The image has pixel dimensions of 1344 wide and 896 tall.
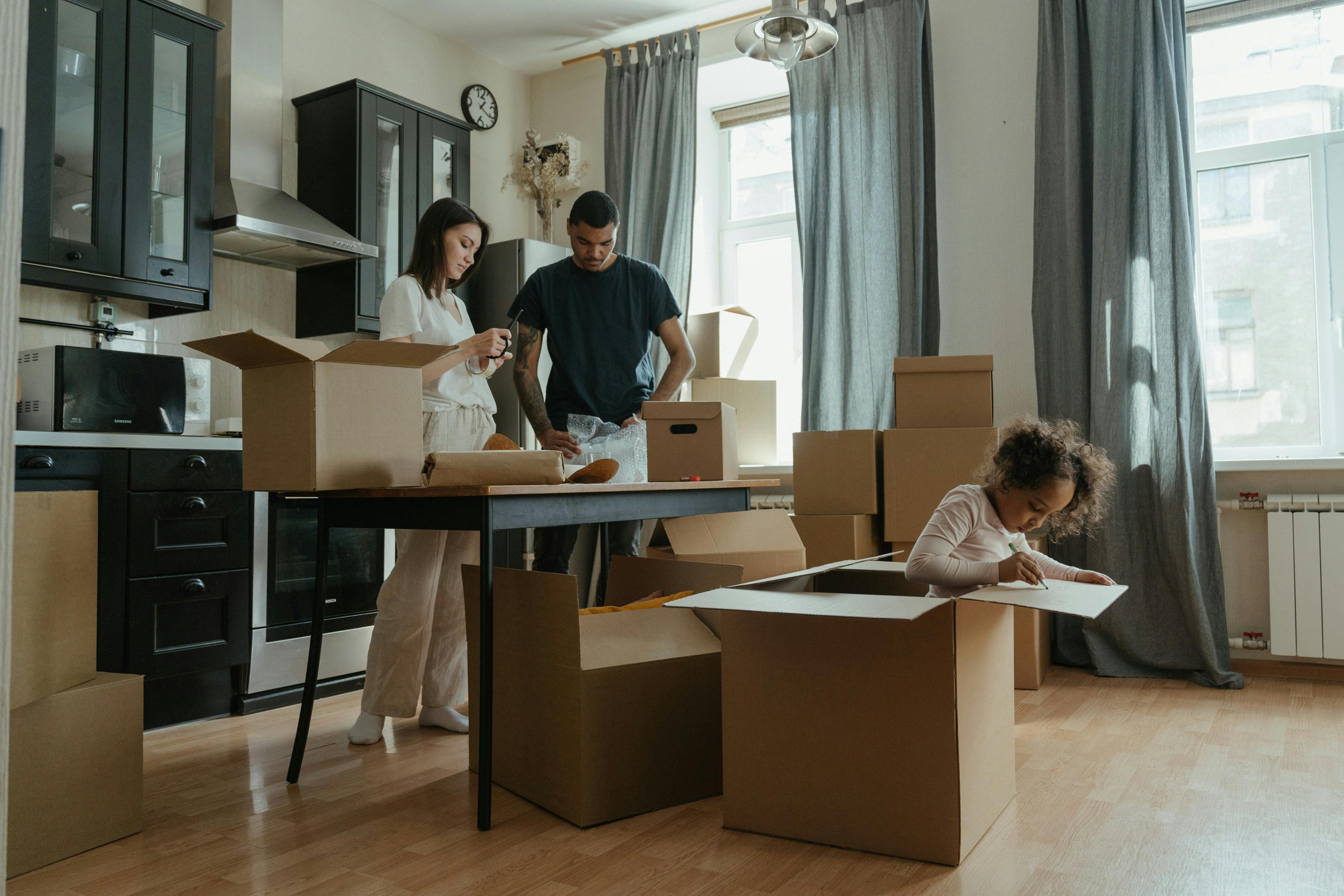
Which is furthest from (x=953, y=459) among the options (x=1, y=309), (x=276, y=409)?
(x=1, y=309)

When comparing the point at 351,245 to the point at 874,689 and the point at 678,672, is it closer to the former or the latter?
the point at 678,672

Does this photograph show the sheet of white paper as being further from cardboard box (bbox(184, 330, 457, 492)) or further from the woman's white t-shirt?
the woman's white t-shirt

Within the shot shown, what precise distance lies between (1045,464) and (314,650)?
1.52m

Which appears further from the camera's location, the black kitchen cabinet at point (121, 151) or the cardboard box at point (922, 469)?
the cardboard box at point (922, 469)

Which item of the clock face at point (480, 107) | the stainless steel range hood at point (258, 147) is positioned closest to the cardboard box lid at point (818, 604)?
the stainless steel range hood at point (258, 147)

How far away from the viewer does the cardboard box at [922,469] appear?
2.90 metres

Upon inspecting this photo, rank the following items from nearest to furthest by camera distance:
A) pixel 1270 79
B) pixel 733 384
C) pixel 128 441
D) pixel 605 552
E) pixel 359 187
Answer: pixel 128 441, pixel 605 552, pixel 1270 79, pixel 359 187, pixel 733 384

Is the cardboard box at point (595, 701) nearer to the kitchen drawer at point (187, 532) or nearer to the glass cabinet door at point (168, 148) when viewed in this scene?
the kitchen drawer at point (187, 532)

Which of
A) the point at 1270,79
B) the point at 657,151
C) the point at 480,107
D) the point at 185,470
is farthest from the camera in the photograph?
the point at 480,107

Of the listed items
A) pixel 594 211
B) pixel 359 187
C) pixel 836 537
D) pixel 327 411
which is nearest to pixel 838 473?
pixel 836 537

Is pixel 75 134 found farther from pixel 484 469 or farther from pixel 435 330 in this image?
pixel 484 469

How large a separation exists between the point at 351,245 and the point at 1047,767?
8.69 ft

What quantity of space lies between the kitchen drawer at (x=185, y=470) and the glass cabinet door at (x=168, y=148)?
24.1 inches

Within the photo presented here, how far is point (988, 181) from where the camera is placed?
11.1ft
